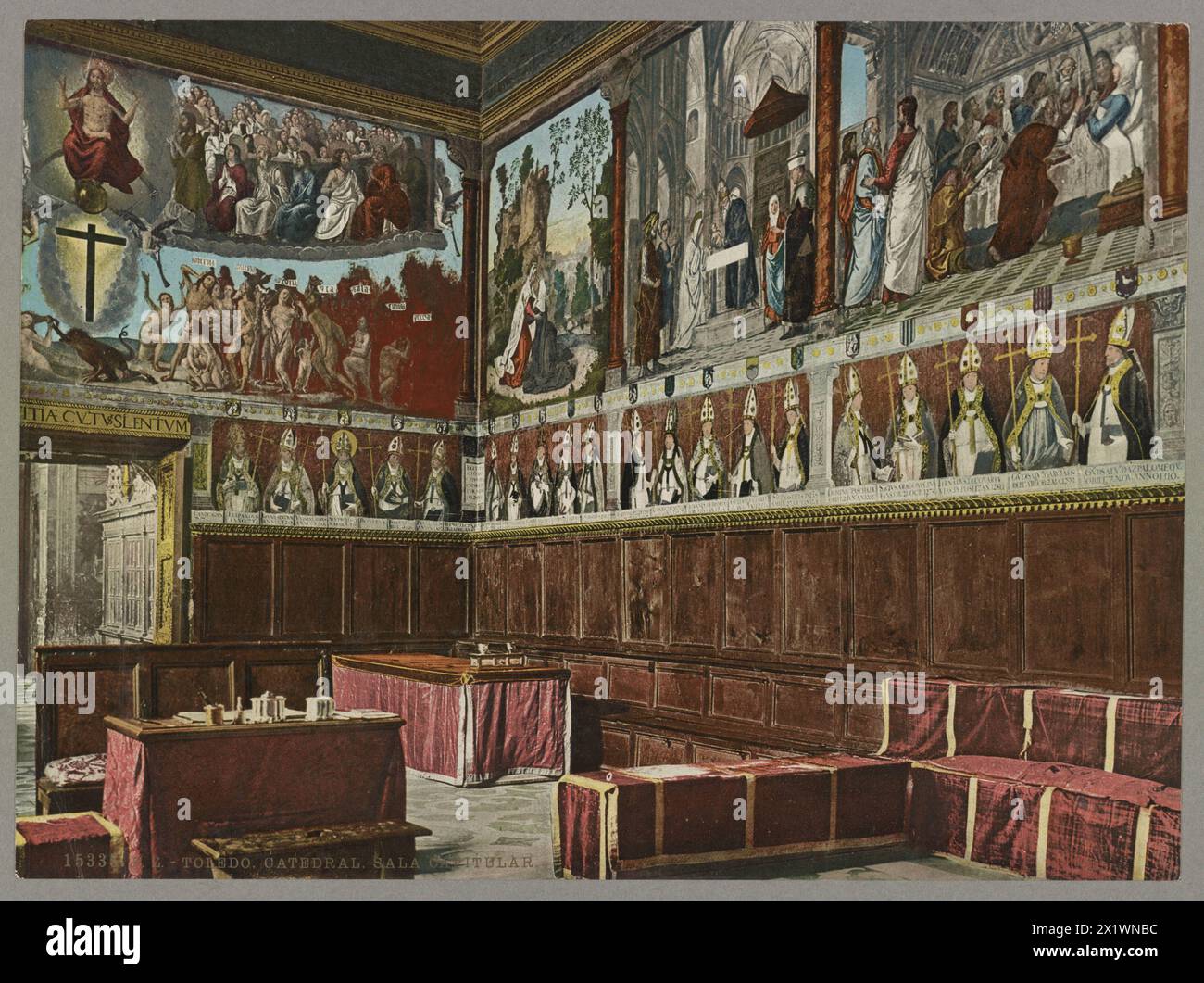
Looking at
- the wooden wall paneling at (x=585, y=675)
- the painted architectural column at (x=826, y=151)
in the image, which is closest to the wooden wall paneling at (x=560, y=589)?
the wooden wall paneling at (x=585, y=675)

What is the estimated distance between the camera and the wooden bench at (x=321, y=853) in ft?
23.5

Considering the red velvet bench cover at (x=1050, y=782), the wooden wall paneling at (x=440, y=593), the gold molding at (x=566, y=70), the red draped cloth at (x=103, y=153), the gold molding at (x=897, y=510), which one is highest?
the gold molding at (x=566, y=70)

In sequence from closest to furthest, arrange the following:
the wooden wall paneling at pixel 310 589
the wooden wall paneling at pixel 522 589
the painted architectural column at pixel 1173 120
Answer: the painted architectural column at pixel 1173 120 → the wooden wall paneling at pixel 522 589 → the wooden wall paneling at pixel 310 589

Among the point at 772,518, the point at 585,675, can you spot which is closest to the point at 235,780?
the point at 772,518

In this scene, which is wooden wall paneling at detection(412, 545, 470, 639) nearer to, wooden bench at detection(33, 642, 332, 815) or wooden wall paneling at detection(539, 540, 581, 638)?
wooden wall paneling at detection(539, 540, 581, 638)

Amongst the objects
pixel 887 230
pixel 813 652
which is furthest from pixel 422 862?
pixel 887 230

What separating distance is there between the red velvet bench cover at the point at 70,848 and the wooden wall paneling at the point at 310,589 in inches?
226

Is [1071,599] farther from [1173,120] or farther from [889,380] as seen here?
[1173,120]

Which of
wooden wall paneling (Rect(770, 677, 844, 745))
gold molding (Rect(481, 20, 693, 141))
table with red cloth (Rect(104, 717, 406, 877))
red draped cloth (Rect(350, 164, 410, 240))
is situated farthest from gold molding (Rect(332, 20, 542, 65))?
table with red cloth (Rect(104, 717, 406, 877))

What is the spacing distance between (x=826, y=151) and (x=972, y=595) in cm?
370

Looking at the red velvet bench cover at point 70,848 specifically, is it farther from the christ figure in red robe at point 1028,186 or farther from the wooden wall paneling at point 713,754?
the christ figure in red robe at point 1028,186

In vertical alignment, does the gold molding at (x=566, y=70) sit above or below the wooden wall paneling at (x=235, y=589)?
above

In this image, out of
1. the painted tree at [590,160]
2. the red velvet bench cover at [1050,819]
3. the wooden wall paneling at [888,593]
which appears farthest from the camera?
the painted tree at [590,160]

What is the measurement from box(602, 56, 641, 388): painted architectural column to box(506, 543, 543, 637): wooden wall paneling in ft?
7.36
